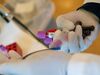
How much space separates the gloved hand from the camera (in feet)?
1.64

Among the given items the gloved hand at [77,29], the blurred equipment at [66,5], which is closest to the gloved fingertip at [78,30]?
the gloved hand at [77,29]

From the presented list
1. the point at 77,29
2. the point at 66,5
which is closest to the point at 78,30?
the point at 77,29

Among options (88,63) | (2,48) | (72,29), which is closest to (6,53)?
(2,48)

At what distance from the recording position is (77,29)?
0.51 m

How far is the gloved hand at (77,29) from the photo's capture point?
1.64ft

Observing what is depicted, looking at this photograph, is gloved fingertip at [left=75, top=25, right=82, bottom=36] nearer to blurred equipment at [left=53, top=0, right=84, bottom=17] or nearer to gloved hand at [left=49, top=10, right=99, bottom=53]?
gloved hand at [left=49, top=10, right=99, bottom=53]

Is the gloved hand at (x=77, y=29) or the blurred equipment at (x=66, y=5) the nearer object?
the gloved hand at (x=77, y=29)

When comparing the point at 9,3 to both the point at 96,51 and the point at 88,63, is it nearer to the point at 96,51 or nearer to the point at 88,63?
the point at 96,51

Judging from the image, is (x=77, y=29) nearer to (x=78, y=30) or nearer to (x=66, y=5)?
(x=78, y=30)

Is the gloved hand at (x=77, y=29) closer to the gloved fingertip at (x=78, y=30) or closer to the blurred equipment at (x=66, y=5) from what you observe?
the gloved fingertip at (x=78, y=30)

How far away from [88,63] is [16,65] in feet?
0.41

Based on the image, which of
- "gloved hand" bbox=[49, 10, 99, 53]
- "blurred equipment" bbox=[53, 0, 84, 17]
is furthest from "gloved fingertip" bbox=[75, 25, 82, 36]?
"blurred equipment" bbox=[53, 0, 84, 17]

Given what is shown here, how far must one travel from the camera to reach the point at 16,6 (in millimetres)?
802

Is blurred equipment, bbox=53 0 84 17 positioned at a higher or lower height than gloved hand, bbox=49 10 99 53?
higher
